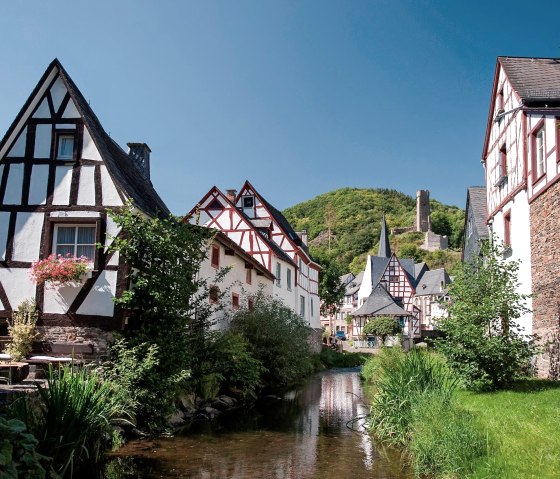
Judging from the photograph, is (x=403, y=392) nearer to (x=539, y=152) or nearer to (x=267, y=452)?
(x=267, y=452)

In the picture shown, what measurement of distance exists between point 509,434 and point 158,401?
6815 millimetres

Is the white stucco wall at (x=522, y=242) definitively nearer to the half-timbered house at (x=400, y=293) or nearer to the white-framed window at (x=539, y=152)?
the white-framed window at (x=539, y=152)

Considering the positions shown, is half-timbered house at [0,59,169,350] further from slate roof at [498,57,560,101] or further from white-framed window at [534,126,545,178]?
slate roof at [498,57,560,101]

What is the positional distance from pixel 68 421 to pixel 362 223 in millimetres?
106584

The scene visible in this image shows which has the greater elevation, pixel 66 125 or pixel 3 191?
pixel 66 125

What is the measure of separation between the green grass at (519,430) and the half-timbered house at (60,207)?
8240mm

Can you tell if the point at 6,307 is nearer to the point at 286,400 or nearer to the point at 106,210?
the point at 106,210

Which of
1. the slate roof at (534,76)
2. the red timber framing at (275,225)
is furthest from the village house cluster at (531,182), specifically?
the red timber framing at (275,225)

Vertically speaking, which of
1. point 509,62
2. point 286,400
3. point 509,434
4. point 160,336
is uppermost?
point 509,62

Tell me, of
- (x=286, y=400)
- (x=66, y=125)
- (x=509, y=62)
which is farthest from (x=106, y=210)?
(x=509, y=62)

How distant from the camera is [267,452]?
399 inches

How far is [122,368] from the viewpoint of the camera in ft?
36.6

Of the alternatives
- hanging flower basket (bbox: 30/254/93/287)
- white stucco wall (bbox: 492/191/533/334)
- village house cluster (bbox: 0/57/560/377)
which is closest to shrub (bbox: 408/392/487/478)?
village house cluster (bbox: 0/57/560/377)

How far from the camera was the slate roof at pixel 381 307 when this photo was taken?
47.4 metres
